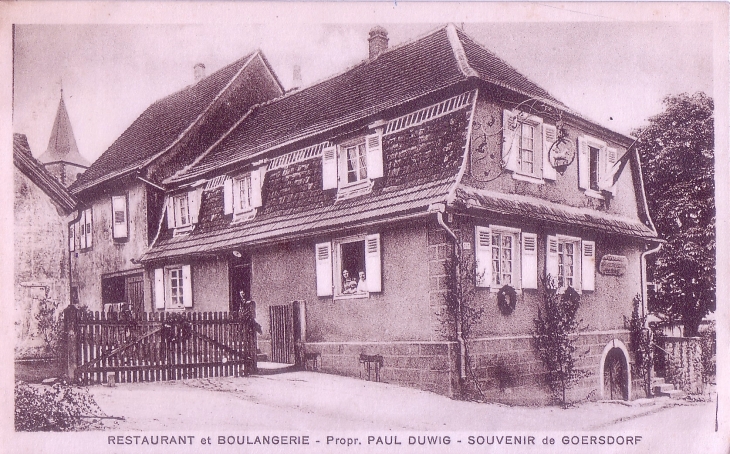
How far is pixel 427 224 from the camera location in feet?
21.6

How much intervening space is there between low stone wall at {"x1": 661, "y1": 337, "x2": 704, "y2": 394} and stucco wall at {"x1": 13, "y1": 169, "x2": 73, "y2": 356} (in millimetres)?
5172

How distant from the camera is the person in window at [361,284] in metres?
7.09

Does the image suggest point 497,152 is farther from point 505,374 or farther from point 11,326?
point 11,326

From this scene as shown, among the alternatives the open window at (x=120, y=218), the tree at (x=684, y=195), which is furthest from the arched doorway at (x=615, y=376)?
the open window at (x=120, y=218)

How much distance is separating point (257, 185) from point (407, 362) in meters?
2.49

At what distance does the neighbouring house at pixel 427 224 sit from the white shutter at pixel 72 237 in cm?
21

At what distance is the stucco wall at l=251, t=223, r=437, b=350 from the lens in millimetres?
6648

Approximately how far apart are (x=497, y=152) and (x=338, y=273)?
70.5 inches

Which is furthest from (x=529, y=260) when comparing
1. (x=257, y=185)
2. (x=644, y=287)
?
(x=257, y=185)

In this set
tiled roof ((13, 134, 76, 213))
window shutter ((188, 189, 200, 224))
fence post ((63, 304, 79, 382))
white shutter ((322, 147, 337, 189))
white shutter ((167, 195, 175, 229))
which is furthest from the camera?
white shutter ((167, 195, 175, 229))

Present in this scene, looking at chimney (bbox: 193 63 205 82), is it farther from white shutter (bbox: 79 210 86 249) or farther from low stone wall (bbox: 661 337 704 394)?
low stone wall (bbox: 661 337 704 394)

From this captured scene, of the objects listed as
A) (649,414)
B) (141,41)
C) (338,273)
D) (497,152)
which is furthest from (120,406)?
(649,414)

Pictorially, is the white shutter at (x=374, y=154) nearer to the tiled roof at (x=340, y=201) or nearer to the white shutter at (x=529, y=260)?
the tiled roof at (x=340, y=201)

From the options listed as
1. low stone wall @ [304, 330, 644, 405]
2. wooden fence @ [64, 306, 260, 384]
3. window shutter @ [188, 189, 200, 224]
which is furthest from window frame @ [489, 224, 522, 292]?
window shutter @ [188, 189, 200, 224]
